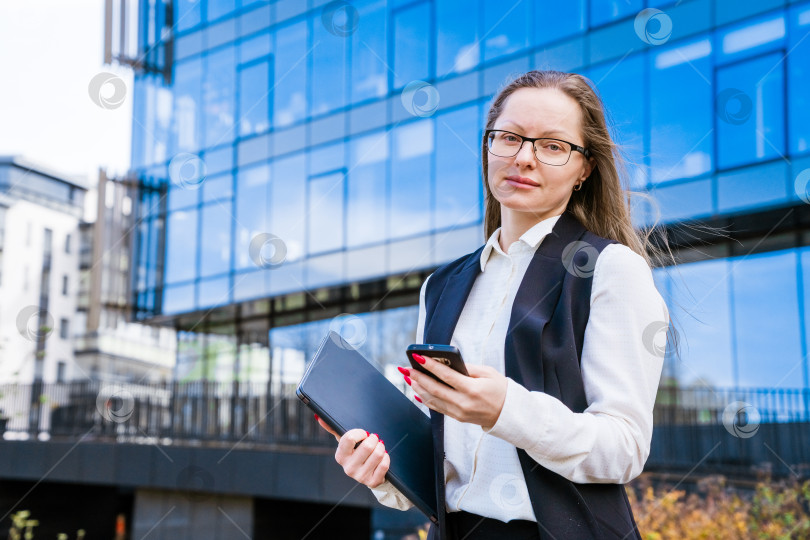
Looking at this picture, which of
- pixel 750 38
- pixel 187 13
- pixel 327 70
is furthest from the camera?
pixel 187 13

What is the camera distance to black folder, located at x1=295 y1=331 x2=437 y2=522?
1.54 meters

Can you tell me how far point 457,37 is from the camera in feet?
44.8

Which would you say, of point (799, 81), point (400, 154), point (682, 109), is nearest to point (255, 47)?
point (400, 154)

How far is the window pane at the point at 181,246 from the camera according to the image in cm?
1809

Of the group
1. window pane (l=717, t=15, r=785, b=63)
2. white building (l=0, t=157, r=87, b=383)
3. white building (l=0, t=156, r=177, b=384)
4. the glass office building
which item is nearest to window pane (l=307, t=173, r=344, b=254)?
the glass office building

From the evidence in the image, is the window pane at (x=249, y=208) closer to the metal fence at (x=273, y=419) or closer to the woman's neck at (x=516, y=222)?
the metal fence at (x=273, y=419)

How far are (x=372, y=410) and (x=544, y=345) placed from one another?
429mm

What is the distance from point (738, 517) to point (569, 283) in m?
5.20

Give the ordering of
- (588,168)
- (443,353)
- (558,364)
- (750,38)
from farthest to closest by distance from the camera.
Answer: (750,38) < (588,168) < (558,364) < (443,353)

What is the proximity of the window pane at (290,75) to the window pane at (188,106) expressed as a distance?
6.86 feet

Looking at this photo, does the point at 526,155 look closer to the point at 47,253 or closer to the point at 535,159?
the point at 535,159

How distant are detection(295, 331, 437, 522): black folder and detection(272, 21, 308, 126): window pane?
14.8 m

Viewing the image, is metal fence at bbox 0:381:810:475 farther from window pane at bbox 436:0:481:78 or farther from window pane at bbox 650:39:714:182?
window pane at bbox 436:0:481:78

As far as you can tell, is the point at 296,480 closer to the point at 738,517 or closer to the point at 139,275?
the point at 738,517
